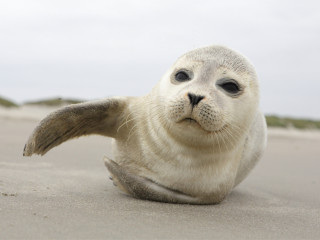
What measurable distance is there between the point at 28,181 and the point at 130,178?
89 cm

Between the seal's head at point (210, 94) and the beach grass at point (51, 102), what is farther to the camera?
the beach grass at point (51, 102)

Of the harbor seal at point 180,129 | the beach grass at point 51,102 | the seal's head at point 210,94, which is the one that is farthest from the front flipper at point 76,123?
the beach grass at point 51,102

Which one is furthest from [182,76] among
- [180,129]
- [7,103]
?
[7,103]

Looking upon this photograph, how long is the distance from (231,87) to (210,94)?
0.35m

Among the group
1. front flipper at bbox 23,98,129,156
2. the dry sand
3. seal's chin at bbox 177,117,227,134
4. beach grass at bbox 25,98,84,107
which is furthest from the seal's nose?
beach grass at bbox 25,98,84,107

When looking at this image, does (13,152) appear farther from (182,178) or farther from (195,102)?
(195,102)

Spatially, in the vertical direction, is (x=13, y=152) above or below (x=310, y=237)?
above

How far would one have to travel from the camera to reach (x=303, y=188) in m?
5.08

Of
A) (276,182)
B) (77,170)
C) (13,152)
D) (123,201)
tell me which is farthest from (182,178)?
(13,152)

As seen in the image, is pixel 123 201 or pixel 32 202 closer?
pixel 32 202

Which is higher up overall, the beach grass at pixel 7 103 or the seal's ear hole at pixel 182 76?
the beach grass at pixel 7 103

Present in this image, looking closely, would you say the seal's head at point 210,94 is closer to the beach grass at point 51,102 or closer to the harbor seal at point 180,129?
the harbor seal at point 180,129

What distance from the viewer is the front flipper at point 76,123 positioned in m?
3.70

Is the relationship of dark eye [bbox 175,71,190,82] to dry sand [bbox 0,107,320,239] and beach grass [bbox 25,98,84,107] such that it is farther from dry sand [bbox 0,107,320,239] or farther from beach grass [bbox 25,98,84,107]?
beach grass [bbox 25,98,84,107]
